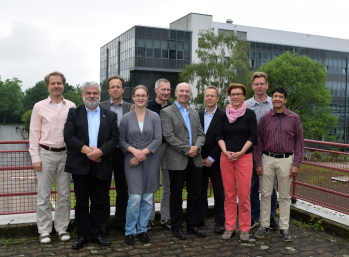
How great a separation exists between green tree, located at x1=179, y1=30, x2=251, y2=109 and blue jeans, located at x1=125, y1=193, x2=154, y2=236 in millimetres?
27458

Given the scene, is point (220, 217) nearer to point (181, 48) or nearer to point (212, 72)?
point (212, 72)

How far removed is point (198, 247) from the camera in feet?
15.4

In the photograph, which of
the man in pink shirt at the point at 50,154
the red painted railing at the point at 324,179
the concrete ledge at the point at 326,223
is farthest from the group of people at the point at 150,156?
the red painted railing at the point at 324,179

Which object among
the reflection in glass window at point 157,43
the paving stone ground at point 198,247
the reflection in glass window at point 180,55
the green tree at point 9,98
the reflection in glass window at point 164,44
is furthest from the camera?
the green tree at point 9,98

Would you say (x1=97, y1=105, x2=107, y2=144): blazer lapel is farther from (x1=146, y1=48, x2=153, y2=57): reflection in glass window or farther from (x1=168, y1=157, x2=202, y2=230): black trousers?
(x1=146, y1=48, x2=153, y2=57): reflection in glass window

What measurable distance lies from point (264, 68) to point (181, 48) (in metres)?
10.7

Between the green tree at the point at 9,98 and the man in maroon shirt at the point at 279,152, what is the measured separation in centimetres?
11609

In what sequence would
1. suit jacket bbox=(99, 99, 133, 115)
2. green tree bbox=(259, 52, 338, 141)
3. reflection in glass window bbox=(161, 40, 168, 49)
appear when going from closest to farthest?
suit jacket bbox=(99, 99, 133, 115) → green tree bbox=(259, 52, 338, 141) → reflection in glass window bbox=(161, 40, 168, 49)

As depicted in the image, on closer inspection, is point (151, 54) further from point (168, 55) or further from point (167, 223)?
point (167, 223)

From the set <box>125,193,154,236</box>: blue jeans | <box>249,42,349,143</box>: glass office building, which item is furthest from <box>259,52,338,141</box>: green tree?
<box>125,193,154,236</box>: blue jeans

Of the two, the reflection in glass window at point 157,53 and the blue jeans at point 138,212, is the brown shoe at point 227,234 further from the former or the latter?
the reflection in glass window at point 157,53

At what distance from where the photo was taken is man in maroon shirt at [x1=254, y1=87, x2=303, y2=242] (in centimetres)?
491

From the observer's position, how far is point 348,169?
546 centimetres

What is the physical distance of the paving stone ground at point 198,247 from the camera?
175 inches
